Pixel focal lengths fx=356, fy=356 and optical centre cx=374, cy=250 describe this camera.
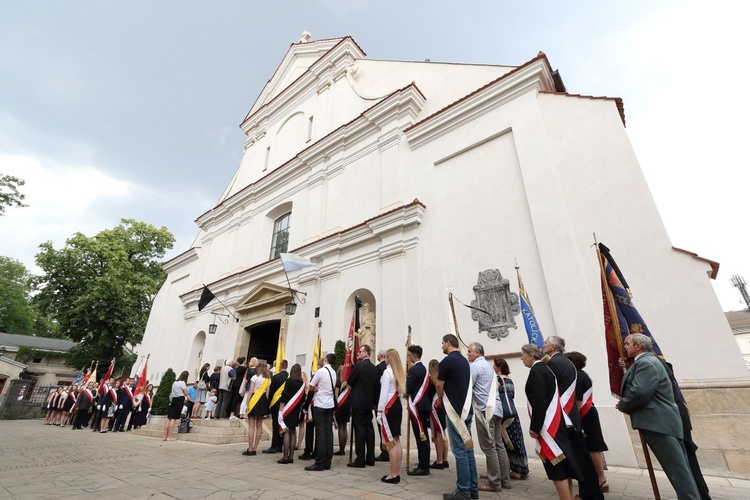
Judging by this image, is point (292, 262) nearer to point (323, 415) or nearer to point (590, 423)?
point (323, 415)

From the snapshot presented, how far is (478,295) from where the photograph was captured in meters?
8.11

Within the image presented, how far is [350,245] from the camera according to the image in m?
11.1

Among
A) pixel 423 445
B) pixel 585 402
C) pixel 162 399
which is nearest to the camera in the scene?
pixel 585 402

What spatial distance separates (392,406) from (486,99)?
8.34 metres

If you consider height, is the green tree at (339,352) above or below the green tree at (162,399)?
above

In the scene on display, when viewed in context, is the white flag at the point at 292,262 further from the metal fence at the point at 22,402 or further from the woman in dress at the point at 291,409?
the metal fence at the point at 22,402

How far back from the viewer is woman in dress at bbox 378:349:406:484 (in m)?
4.54

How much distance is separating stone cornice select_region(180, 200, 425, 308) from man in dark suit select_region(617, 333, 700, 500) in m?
6.76

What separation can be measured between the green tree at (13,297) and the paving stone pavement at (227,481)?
41.9 m

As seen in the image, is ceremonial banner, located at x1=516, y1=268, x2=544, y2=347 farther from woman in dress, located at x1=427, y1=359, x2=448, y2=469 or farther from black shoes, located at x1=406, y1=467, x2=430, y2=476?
black shoes, located at x1=406, y1=467, x2=430, y2=476

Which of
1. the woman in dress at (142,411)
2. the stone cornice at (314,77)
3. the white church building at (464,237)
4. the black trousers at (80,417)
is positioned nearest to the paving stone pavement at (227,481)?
the white church building at (464,237)

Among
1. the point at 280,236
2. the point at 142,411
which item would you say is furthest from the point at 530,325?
the point at 142,411

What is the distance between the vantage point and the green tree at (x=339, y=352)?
916 centimetres

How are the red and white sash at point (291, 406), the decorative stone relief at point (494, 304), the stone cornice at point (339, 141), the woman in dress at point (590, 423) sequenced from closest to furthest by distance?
the woman in dress at point (590, 423), the red and white sash at point (291, 406), the decorative stone relief at point (494, 304), the stone cornice at point (339, 141)
